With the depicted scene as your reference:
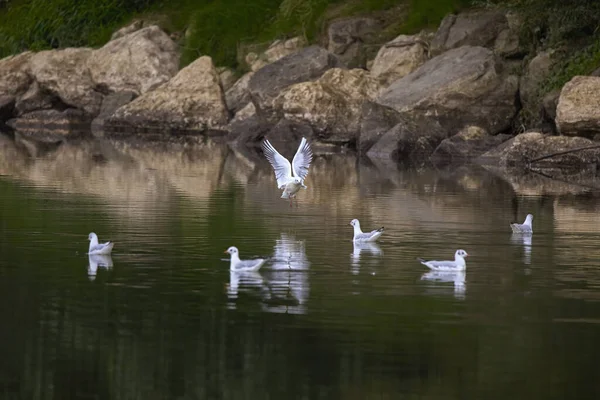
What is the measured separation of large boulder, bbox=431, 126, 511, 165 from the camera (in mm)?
38531

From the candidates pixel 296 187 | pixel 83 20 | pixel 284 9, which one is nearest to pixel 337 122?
pixel 284 9

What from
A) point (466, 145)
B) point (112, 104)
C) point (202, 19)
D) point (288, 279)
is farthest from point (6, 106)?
point (288, 279)

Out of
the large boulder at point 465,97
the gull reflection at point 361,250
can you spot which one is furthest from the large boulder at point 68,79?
the gull reflection at point 361,250

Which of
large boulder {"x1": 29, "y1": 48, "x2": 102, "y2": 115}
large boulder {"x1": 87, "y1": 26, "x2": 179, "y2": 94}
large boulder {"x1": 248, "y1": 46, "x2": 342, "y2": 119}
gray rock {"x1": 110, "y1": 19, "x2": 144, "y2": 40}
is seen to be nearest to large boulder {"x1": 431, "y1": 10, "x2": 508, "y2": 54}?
large boulder {"x1": 248, "y1": 46, "x2": 342, "y2": 119}

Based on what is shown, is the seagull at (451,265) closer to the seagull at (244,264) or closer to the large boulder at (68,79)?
the seagull at (244,264)

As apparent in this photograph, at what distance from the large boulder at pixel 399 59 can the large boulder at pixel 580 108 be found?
452 inches

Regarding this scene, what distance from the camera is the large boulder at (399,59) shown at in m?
47.0

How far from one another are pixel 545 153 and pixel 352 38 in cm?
1868

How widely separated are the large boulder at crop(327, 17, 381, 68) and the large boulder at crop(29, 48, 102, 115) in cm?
1119

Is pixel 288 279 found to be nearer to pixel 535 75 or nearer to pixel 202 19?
pixel 535 75

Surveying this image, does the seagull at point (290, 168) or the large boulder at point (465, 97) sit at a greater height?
the large boulder at point (465, 97)

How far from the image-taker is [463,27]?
45.6m

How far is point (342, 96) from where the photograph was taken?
45.2m

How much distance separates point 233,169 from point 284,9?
25.7m
